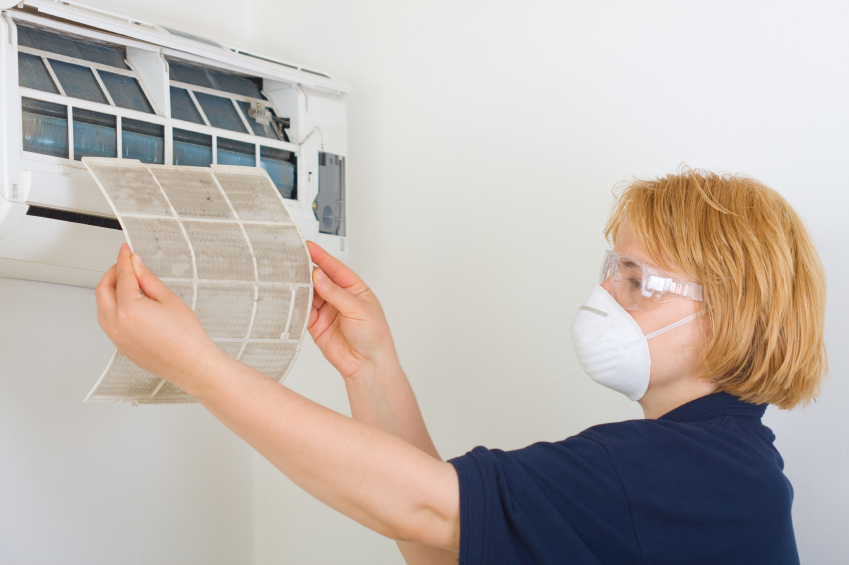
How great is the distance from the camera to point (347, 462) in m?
0.72

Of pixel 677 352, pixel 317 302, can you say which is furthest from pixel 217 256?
pixel 677 352

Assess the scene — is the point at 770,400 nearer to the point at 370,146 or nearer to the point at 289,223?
the point at 289,223

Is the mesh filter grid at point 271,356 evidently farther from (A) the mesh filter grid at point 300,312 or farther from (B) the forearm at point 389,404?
(B) the forearm at point 389,404

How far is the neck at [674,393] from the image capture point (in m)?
0.92

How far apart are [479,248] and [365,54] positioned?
500 mm

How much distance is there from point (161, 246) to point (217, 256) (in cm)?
7

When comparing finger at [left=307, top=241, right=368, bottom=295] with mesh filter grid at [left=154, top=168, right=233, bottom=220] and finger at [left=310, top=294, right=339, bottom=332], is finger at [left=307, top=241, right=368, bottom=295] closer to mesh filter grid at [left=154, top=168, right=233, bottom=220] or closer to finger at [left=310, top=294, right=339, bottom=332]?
finger at [left=310, top=294, right=339, bottom=332]

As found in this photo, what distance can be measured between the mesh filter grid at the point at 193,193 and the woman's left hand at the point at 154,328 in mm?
154

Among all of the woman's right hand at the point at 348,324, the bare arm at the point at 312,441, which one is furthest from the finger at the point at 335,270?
the bare arm at the point at 312,441

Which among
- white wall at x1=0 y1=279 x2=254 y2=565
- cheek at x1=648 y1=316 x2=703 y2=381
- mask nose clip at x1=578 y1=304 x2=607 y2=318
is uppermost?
mask nose clip at x1=578 y1=304 x2=607 y2=318

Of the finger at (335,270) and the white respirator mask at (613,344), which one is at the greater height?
the finger at (335,270)

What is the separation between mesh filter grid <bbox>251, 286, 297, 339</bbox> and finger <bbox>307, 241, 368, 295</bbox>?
0.12 meters

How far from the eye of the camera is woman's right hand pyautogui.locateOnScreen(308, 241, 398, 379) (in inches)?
41.8

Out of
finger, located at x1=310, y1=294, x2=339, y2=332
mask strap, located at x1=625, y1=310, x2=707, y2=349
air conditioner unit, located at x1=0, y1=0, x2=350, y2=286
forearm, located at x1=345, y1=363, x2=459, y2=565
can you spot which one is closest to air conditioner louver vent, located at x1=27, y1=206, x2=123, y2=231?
air conditioner unit, located at x1=0, y1=0, x2=350, y2=286
